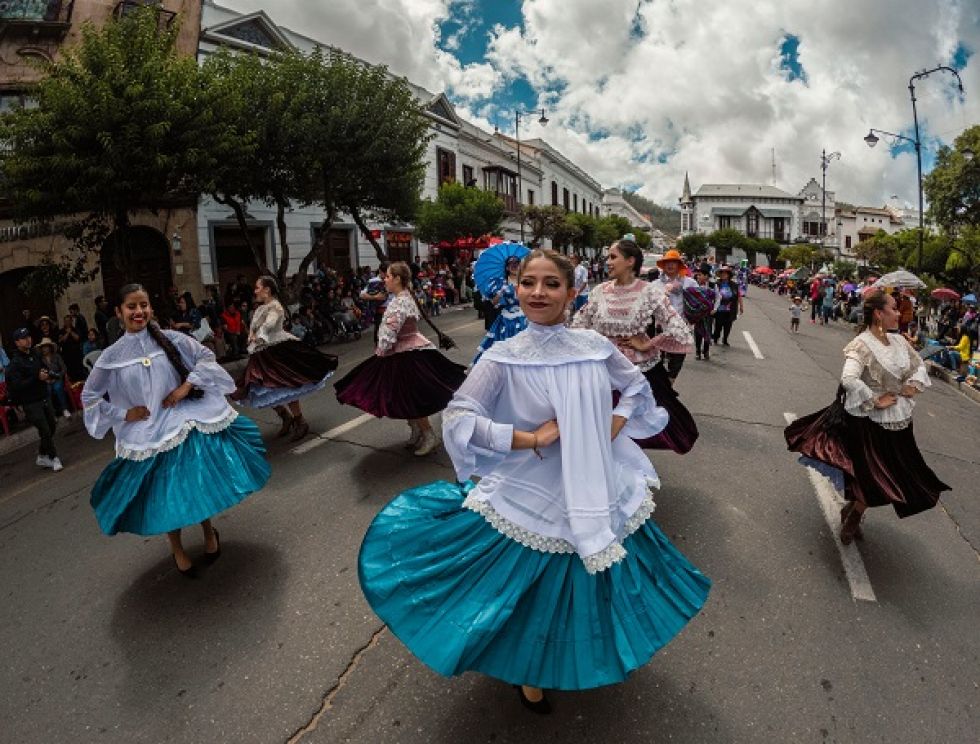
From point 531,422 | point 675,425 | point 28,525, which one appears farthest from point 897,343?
point 28,525

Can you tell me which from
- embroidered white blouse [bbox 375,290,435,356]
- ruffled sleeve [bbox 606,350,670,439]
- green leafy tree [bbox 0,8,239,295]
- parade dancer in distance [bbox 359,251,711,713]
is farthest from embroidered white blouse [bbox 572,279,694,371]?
green leafy tree [bbox 0,8,239,295]

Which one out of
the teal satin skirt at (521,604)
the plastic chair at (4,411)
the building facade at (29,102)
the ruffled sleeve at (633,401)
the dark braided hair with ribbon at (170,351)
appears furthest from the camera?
the building facade at (29,102)

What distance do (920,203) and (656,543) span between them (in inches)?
974

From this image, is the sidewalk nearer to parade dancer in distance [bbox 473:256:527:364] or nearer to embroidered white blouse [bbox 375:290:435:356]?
embroidered white blouse [bbox 375:290:435:356]

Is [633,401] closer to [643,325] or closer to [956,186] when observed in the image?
[643,325]

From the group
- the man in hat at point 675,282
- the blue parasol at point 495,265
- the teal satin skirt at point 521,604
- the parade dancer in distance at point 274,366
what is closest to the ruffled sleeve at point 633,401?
the teal satin skirt at point 521,604

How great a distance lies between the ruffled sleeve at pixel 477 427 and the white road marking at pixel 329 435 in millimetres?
4471

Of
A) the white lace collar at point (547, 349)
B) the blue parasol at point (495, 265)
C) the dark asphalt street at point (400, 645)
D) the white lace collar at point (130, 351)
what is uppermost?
the blue parasol at point (495, 265)

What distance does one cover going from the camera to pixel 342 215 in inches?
940

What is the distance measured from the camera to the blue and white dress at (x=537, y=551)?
225 centimetres

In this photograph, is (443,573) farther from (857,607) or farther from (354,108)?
(354,108)

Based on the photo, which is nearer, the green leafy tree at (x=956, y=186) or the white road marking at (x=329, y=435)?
the white road marking at (x=329, y=435)

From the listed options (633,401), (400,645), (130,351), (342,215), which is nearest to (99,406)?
(130,351)

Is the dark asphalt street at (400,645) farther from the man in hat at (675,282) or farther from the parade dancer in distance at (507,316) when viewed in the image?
the man in hat at (675,282)
